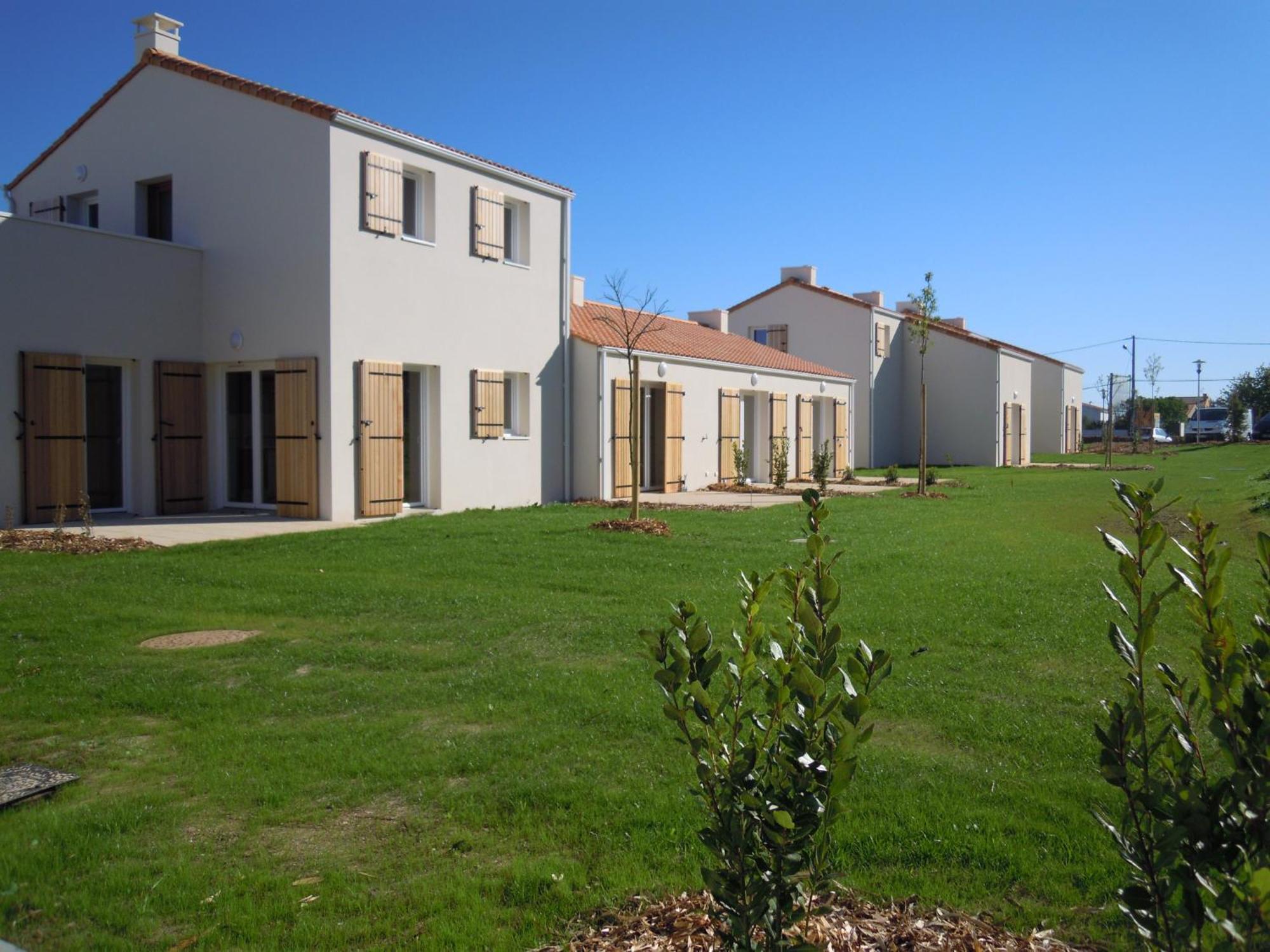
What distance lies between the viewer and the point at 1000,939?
294 centimetres

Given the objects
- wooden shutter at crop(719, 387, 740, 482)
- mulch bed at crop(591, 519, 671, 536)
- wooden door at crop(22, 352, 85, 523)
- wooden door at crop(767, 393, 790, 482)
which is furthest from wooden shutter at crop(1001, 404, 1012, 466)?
wooden door at crop(22, 352, 85, 523)

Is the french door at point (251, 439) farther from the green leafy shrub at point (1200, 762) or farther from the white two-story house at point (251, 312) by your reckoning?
the green leafy shrub at point (1200, 762)

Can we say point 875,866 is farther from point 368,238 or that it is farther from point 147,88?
point 147,88

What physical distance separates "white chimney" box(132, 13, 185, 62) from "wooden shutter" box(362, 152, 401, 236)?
4592mm

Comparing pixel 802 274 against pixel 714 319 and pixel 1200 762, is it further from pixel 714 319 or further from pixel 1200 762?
pixel 1200 762

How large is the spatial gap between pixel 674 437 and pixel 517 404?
3.81 meters

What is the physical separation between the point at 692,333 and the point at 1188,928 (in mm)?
24242

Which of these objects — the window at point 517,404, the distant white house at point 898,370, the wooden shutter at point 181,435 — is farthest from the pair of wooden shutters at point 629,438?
the distant white house at point 898,370

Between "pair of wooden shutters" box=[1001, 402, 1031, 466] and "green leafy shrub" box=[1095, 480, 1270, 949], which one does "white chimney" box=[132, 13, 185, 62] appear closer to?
"green leafy shrub" box=[1095, 480, 1270, 949]

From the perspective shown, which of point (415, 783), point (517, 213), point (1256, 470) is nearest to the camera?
point (415, 783)

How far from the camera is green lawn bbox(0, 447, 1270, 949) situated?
10.8ft

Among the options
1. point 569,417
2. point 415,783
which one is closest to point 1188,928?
point 415,783

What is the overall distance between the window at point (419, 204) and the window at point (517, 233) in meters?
2.17

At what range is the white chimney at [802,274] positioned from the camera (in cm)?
3491
